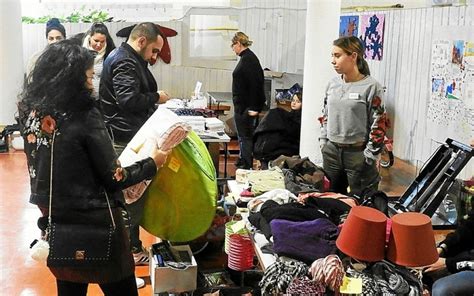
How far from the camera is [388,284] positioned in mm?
2078

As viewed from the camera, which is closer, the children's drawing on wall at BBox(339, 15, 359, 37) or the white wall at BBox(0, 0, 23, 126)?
the children's drawing on wall at BBox(339, 15, 359, 37)

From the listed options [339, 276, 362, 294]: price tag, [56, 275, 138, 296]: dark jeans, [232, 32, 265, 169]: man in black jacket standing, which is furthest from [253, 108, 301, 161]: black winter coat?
[339, 276, 362, 294]: price tag

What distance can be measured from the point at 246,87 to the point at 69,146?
421 centimetres

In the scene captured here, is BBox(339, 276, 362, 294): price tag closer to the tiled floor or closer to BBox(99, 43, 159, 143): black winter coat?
the tiled floor

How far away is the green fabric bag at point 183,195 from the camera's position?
10.3ft

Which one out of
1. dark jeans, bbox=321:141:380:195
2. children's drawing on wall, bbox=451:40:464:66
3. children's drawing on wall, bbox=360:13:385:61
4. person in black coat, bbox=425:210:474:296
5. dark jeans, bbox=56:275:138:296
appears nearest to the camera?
dark jeans, bbox=56:275:138:296

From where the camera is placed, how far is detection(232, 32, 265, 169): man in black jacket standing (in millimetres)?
6223

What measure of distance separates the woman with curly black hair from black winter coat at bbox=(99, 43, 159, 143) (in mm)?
1414

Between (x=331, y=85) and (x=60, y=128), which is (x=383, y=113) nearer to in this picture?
(x=331, y=85)

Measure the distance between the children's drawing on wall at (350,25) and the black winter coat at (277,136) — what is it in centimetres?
252

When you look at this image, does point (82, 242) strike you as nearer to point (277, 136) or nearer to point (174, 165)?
point (174, 165)

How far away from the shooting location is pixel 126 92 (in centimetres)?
371

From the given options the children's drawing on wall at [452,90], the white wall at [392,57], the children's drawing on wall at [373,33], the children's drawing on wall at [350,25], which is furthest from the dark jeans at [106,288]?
the children's drawing on wall at [350,25]

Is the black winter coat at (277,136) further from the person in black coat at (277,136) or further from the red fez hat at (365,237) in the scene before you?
the red fez hat at (365,237)
